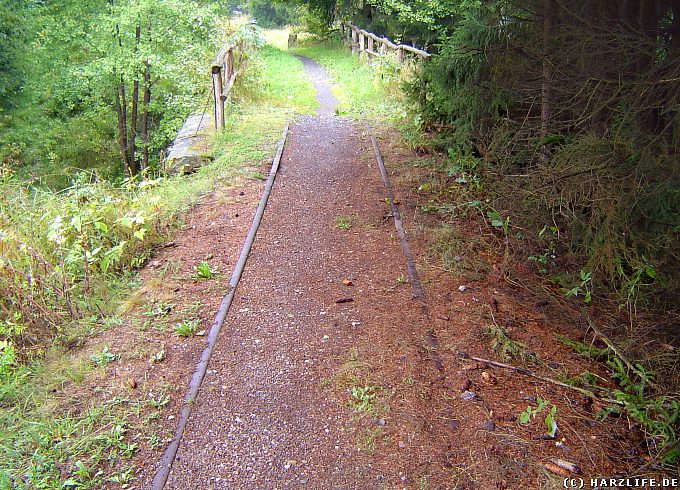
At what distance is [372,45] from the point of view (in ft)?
61.9

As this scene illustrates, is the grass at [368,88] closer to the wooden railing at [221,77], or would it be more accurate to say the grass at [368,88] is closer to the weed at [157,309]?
the wooden railing at [221,77]

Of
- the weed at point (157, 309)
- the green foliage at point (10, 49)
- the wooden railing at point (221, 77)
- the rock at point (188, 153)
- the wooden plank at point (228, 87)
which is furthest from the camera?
the green foliage at point (10, 49)

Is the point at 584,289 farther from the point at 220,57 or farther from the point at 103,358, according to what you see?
the point at 220,57

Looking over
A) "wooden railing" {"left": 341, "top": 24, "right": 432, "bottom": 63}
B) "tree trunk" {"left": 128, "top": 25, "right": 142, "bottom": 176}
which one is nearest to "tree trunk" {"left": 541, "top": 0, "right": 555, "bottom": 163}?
"wooden railing" {"left": 341, "top": 24, "right": 432, "bottom": 63}

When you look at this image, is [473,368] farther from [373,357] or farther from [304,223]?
[304,223]

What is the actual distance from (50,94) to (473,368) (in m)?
15.7

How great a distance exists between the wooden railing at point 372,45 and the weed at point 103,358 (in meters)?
9.22

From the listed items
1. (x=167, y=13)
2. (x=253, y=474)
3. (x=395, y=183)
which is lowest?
(x=253, y=474)

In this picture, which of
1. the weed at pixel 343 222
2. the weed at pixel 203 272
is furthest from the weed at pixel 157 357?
the weed at pixel 343 222

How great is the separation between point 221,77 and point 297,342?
8.32 meters

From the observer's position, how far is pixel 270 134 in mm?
10914

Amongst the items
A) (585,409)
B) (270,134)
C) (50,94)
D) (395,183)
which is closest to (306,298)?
(585,409)

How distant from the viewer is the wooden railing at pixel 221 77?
10.4m

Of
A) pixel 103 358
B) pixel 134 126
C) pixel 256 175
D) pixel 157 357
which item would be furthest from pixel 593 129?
pixel 134 126
